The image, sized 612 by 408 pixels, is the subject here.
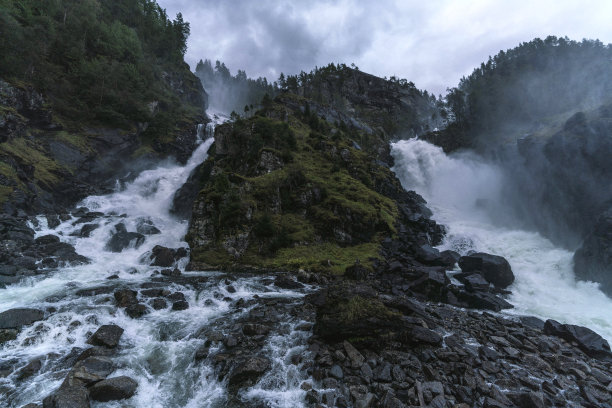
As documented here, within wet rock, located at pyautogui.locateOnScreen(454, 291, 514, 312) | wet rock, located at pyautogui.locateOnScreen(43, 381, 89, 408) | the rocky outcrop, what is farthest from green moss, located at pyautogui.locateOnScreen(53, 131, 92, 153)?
wet rock, located at pyautogui.locateOnScreen(454, 291, 514, 312)

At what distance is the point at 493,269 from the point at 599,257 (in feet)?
29.1

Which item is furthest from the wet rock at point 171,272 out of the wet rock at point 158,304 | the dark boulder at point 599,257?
the dark boulder at point 599,257

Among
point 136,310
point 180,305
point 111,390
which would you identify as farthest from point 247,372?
point 136,310

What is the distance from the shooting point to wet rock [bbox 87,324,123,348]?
38.9 feet

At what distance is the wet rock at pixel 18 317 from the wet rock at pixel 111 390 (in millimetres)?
7051

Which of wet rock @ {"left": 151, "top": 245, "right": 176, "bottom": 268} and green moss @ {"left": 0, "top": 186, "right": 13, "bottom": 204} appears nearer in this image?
wet rock @ {"left": 151, "top": 245, "right": 176, "bottom": 268}

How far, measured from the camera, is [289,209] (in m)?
33.6

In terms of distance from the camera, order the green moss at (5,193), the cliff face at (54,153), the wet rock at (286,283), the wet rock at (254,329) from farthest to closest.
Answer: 1. the cliff face at (54,153)
2. the green moss at (5,193)
3. the wet rock at (286,283)
4. the wet rock at (254,329)

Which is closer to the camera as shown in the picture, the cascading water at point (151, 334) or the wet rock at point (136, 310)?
the cascading water at point (151, 334)

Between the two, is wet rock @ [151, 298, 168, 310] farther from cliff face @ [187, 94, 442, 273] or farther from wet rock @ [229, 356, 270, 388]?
cliff face @ [187, 94, 442, 273]

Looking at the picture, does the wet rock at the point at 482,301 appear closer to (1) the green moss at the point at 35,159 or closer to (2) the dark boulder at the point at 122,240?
(2) the dark boulder at the point at 122,240

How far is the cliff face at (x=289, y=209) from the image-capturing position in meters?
A: 27.5

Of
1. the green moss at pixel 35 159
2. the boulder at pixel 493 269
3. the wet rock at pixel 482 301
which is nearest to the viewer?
the wet rock at pixel 482 301

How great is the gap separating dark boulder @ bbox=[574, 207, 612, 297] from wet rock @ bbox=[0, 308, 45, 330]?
39.3 m
